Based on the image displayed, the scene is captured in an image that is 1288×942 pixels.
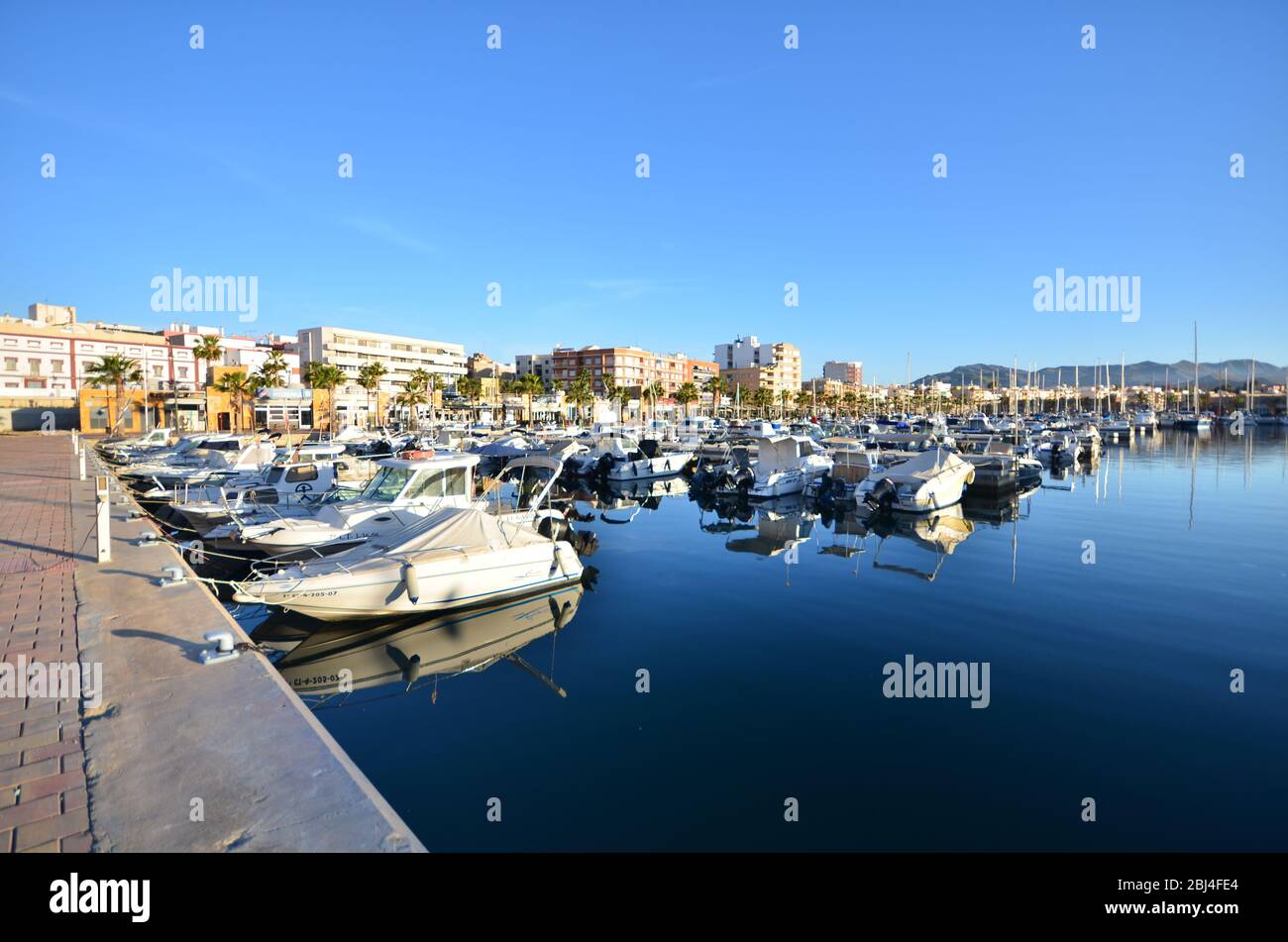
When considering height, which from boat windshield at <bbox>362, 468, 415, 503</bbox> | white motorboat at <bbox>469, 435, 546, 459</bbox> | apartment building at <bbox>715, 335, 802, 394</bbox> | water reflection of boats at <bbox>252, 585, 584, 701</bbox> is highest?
apartment building at <bbox>715, 335, 802, 394</bbox>

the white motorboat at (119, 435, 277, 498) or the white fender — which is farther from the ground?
the white motorboat at (119, 435, 277, 498)

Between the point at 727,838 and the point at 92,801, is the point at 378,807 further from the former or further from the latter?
the point at 727,838

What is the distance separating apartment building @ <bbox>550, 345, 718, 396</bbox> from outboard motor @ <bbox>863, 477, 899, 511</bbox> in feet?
349

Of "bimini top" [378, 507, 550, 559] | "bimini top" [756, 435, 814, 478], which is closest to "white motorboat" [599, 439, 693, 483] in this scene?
"bimini top" [756, 435, 814, 478]

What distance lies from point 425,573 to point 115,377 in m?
74.8

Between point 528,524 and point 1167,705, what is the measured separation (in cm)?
1426

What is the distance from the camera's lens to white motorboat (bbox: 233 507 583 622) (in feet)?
42.1

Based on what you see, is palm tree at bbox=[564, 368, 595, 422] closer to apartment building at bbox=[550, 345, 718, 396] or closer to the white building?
apartment building at bbox=[550, 345, 718, 396]

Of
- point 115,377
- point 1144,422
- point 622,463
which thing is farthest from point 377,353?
point 1144,422

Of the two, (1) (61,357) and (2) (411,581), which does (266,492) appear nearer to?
(2) (411,581)

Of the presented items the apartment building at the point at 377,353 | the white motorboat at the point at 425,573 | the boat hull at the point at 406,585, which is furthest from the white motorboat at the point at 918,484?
the apartment building at the point at 377,353

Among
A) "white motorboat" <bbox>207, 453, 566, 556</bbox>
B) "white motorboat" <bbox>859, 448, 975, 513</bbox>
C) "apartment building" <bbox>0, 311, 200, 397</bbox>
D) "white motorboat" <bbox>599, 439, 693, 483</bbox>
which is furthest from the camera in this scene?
"apartment building" <bbox>0, 311, 200, 397</bbox>

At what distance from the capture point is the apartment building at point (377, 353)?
381 ft
